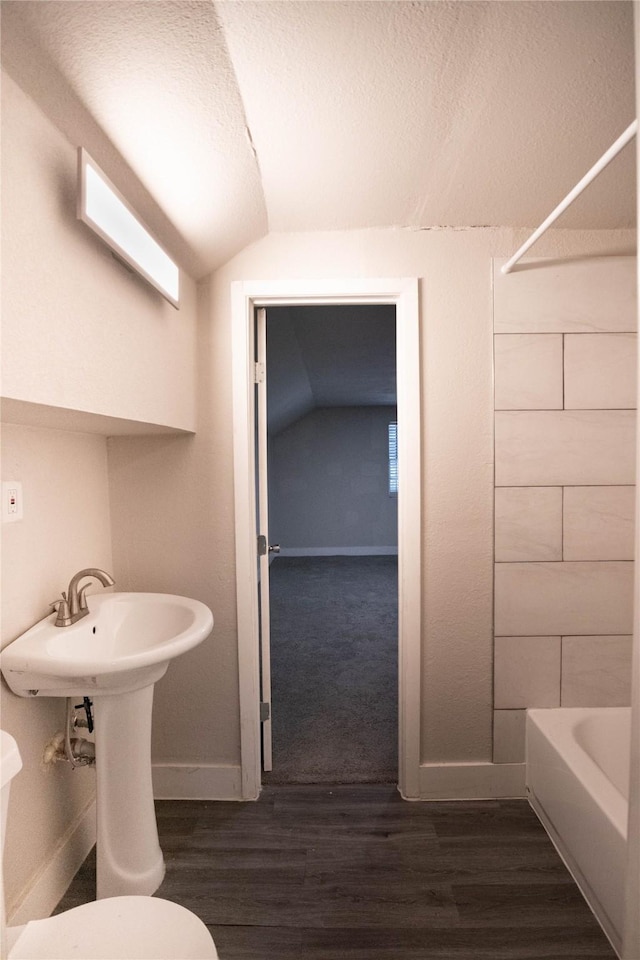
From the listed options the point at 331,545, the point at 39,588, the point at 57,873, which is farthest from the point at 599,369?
the point at 331,545

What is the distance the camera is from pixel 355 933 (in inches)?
53.2

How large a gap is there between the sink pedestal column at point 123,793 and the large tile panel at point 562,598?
133 cm

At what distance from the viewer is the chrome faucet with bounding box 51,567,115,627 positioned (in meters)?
1.40

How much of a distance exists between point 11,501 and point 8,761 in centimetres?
68

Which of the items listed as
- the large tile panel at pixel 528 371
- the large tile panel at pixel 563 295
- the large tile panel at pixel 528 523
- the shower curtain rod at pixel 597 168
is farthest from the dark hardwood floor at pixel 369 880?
the shower curtain rod at pixel 597 168

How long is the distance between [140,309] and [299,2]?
807mm

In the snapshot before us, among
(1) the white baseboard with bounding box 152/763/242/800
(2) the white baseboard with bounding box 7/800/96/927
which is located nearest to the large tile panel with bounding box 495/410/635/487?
(1) the white baseboard with bounding box 152/763/242/800

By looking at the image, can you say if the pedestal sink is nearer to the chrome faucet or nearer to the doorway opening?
the chrome faucet

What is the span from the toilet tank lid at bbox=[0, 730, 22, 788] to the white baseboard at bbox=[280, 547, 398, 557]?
585 cm

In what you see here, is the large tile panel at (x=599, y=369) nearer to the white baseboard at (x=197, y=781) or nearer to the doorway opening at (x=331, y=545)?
the doorway opening at (x=331, y=545)

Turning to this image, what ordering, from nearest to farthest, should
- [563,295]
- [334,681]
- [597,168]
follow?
[597,168] → [563,295] → [334,681]

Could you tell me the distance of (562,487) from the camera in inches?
73.6

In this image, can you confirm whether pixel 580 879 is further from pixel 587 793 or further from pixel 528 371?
pixel 528 371

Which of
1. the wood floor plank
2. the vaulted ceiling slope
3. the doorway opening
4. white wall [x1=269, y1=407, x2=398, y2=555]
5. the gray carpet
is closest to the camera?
the vaulted ceiling slope
